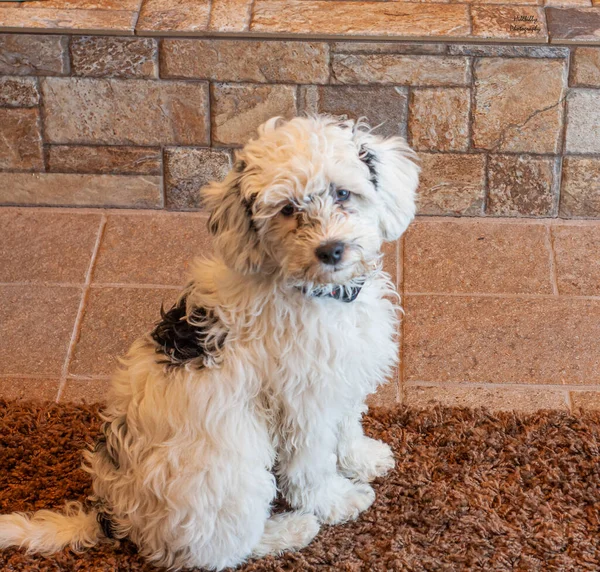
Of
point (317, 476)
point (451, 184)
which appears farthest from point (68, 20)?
point (317, 476)

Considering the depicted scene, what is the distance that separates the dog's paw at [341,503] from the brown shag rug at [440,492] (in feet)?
0.08

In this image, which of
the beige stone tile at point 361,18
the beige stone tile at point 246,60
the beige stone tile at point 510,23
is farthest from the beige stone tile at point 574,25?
the beige stone tile at point 246,60

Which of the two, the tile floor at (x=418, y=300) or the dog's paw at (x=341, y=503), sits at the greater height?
the tile floor at (x=418, y=300)

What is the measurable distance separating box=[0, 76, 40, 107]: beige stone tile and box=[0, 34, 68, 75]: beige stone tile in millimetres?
28

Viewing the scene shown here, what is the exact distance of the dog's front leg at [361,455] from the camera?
8.70 ft

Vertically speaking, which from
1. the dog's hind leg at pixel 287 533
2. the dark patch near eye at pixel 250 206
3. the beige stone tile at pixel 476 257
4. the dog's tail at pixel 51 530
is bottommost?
the dog's hind leg at pixel 287 533

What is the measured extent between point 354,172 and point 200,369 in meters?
0.60

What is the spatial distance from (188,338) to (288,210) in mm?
424

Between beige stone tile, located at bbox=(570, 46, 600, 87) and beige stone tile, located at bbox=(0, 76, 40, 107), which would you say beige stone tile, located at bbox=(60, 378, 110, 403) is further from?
beige stone tile, located at bbox=(570, 46, 600, 87)

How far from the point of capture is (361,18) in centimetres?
354

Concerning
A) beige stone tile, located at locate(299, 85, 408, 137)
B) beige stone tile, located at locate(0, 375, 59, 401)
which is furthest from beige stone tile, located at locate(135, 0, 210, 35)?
beige stone tile, located at locate(0, 375, 59, 401)

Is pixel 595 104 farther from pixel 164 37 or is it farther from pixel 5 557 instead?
pixel 5 557

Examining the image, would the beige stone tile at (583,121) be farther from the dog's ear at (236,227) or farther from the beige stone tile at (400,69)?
Result: the dog's ear at (236,227)

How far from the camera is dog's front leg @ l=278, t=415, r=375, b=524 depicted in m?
2.34
